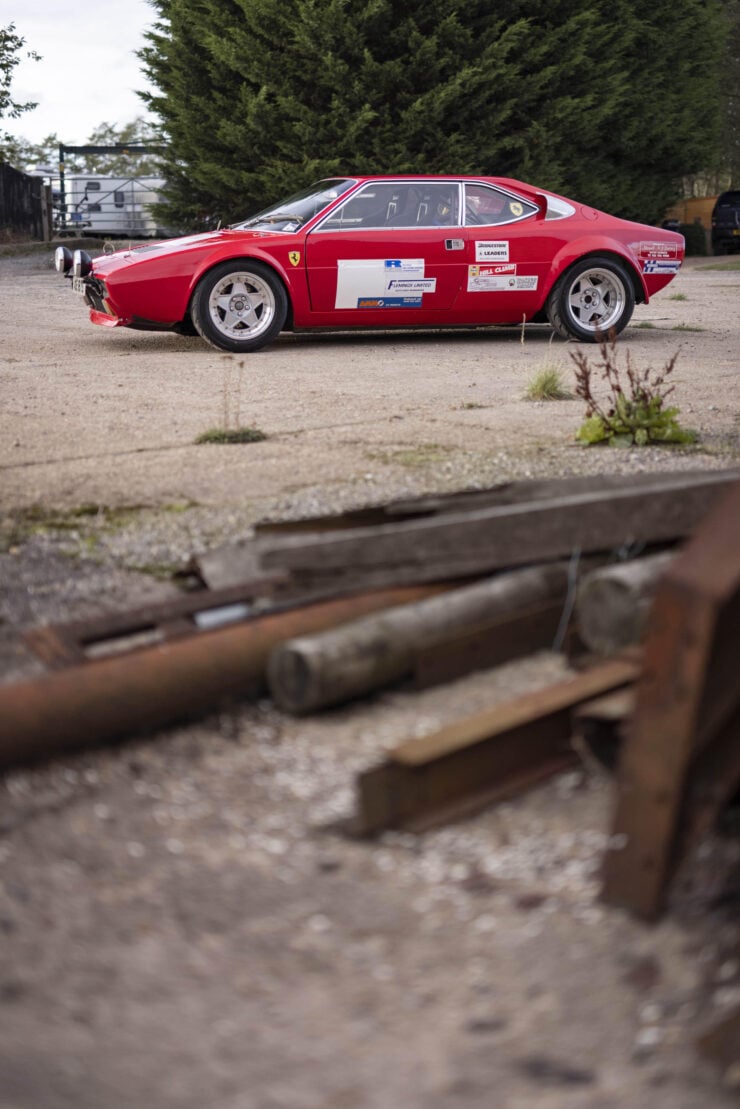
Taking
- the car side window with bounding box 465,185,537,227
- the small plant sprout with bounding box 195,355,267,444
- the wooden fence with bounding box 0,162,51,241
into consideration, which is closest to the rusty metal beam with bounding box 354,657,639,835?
the small plant sprout with bounding box 195,355,267,444

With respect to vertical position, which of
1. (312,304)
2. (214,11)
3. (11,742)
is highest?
(214,11)

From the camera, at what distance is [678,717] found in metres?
2.16

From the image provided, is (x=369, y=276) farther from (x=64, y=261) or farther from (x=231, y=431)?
(x=231, y=431)

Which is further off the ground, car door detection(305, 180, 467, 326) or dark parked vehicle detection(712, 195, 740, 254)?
dark parked vehicle detection(712, 195, 740, 254)

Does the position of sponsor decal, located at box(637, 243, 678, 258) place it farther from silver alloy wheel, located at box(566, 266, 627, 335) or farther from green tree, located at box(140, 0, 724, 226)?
green tree, located at box(140, 0, 724, 226)

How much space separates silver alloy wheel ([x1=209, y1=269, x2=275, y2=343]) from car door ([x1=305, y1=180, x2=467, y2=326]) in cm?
41

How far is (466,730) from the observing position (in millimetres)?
2613

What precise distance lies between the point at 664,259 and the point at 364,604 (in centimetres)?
885

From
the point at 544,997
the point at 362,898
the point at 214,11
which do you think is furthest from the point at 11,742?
the point at 214,11

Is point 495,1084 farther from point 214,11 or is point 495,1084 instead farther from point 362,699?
point 214,11

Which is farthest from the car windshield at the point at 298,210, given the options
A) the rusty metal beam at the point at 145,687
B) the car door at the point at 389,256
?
the rusty metal beam at the point at 145,687

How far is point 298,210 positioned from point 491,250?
1.69m

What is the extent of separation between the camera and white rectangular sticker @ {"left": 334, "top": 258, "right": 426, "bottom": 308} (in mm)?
10383

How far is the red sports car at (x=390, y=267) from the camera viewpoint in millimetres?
10078
